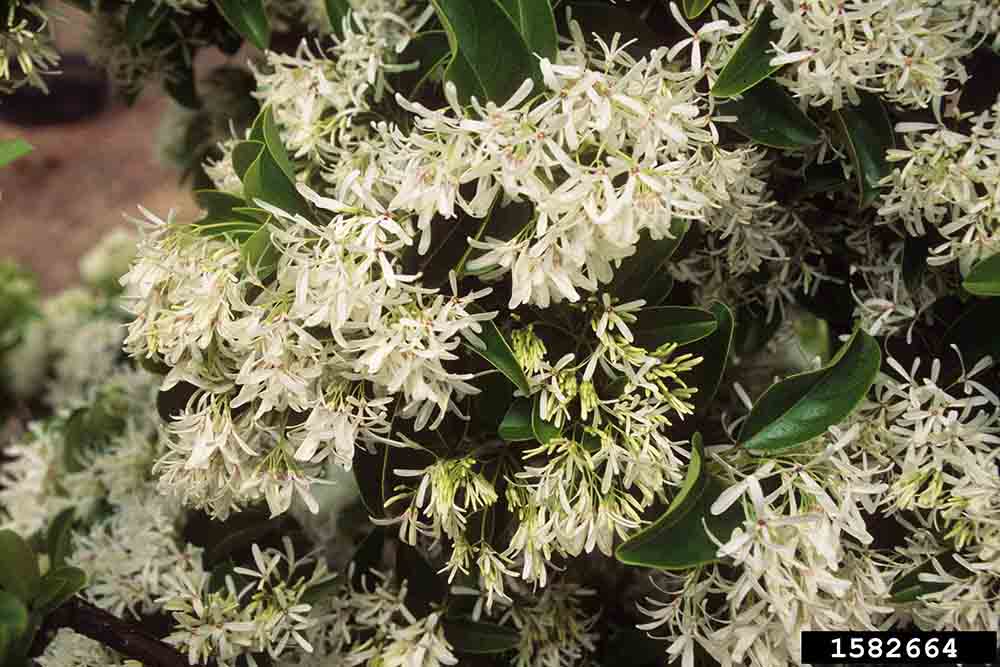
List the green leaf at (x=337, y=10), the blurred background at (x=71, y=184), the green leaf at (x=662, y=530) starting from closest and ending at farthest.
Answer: the green leaf at (x=662, y=530) < the green leaf at (x=337, y=10) < the blurred background at (x=71, y=184)

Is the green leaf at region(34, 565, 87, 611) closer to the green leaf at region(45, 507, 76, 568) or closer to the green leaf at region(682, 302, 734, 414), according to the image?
the green leaf at region(45, 507, 76, 568)

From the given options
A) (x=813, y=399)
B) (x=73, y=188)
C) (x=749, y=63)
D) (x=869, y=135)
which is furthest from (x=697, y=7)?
(x=73, y=188)

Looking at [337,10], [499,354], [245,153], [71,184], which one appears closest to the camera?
[499,354]

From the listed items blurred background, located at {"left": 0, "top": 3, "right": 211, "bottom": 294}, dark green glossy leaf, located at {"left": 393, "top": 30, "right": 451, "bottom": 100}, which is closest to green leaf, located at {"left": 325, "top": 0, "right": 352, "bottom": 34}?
dark green glossy leaf, located at {"left": 393, "top": 30, "right": 451, "bottom": 100}

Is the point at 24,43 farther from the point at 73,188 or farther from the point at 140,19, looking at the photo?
the point at 73,188

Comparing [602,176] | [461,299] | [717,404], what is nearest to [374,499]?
[461,299]

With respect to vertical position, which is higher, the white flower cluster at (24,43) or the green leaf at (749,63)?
the white flower cluster at (24,43)

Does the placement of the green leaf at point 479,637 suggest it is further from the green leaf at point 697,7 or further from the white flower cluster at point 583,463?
the green leaf at point 697,7

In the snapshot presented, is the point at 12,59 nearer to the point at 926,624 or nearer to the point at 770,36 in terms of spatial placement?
the point at 770,36

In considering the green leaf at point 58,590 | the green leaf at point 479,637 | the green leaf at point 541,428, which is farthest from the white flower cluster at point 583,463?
the green leaf at point 58,590
